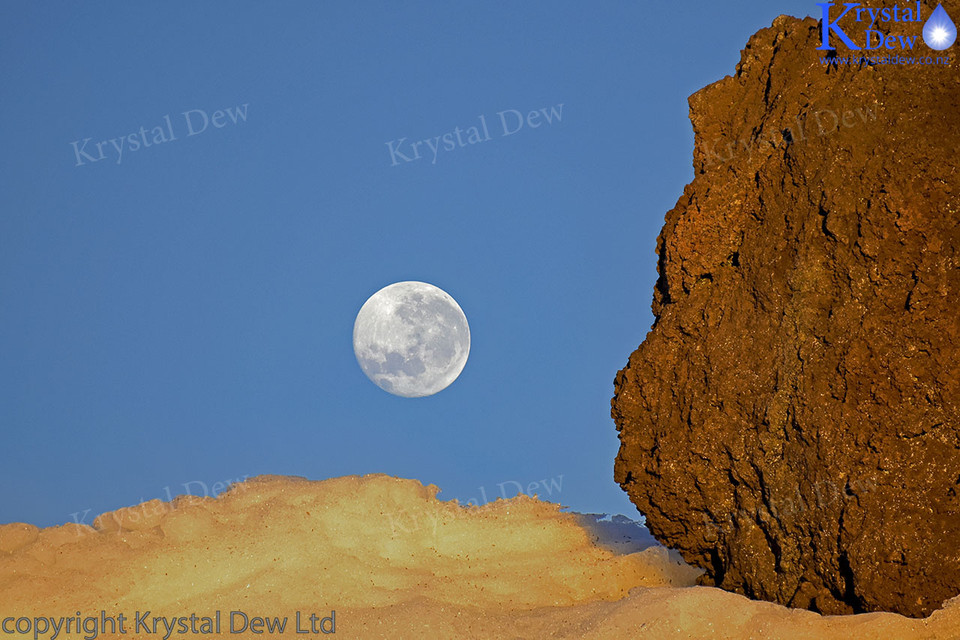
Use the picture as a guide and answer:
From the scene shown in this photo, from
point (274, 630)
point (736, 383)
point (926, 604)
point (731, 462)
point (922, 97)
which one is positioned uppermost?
point (922, 97)

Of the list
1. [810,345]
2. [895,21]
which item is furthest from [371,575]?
[895,21]

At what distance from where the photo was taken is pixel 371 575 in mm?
10461

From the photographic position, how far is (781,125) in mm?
9602

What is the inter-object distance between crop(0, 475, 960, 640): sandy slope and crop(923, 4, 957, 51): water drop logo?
5.30 m

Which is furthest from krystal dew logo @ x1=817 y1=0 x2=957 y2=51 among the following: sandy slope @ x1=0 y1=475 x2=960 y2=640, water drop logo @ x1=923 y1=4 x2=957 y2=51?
sandy slope @ x1=0 y1=475 x2=960 y2=640

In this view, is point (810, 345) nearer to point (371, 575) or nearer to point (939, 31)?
point (939, 31)

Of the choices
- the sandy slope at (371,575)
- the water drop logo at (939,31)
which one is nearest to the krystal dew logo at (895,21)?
the water drop logo at (939,31)

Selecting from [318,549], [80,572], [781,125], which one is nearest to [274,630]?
[318,549]

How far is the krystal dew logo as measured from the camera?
883cm

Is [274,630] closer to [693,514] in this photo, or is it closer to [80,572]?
[80,572]

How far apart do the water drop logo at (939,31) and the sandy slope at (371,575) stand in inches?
209

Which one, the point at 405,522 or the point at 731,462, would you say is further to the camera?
the point at 405,522

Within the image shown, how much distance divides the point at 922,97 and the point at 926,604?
4.78m

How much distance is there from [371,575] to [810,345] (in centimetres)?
546
